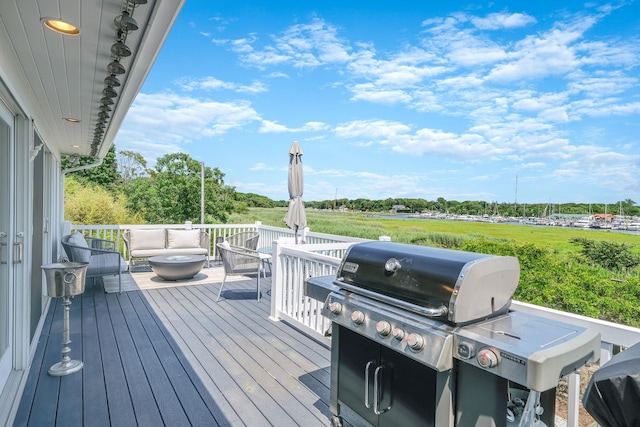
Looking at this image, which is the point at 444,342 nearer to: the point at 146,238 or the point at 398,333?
the point at 398,333

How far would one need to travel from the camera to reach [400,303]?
1.73 meters

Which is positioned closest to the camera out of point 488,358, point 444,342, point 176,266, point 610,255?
point 488,358

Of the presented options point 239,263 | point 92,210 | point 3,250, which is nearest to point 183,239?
point 239,263

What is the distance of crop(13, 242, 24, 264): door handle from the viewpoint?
2.70 meters

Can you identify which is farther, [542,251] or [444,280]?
[542,251]

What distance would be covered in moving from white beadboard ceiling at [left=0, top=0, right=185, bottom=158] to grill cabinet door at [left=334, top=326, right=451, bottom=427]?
210cm

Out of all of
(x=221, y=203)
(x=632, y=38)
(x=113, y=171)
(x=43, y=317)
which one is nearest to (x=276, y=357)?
(x=43, y=317)

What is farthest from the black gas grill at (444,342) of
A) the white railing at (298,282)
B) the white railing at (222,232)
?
the white railing at (222,232)

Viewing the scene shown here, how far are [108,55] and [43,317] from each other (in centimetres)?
347

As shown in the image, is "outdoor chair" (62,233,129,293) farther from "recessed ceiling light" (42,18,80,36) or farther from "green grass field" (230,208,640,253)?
"green grass field" (230,208,640,253)

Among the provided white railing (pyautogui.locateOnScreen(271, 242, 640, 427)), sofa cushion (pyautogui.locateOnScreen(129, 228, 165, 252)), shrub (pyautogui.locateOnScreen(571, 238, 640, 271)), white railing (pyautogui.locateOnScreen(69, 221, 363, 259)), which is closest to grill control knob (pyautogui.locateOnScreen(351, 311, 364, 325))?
white railing (pyautogui.locateOnScreen(271, 242, 640, 427))

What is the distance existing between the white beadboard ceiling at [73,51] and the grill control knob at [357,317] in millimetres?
1858

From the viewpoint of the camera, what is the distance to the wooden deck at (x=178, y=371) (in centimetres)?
239

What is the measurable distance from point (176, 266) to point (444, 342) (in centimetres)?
551
